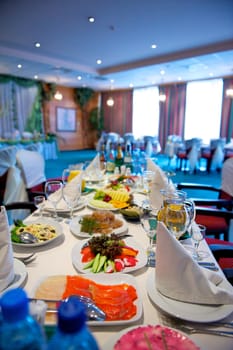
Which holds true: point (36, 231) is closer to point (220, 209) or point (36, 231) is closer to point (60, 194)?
point (60, 194)

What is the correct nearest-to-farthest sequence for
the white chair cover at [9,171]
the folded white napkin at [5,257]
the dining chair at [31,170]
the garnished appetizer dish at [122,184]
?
the folded white napkin at [5,257] < the garnished appetizer dish at [122,184] < the dining chair at [31,170] < the white chair cover at [9,171]

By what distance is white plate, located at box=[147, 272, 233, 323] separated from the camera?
63 cm

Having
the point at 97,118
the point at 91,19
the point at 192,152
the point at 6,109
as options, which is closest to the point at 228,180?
the point at 91,19

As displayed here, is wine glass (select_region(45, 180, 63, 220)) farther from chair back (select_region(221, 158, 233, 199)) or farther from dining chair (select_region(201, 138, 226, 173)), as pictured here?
dining chair (select_region(201, 138, 226, 173))

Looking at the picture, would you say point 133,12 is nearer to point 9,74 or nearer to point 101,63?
point 101,63

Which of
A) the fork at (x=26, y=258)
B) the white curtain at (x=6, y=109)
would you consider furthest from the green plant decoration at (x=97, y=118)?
the fork at (x=26, y=258)

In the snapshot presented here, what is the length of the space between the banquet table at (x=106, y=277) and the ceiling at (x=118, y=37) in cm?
370

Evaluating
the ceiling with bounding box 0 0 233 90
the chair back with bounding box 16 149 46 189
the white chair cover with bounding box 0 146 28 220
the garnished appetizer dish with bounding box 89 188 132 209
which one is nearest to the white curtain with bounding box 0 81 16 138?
the ceiling with bounding box 0 0 233 90

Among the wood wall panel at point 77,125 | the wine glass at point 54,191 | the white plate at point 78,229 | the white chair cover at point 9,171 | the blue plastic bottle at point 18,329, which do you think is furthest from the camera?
the wood wall panel at point 77,125

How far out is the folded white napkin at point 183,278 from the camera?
671 mm

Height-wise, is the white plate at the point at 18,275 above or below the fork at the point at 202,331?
above

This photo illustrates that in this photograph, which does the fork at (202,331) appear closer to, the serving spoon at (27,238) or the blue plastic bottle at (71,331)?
the blue plastic bottle at (71,331)

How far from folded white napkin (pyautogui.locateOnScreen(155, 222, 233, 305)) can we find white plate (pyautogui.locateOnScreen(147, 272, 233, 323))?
0.05 feet

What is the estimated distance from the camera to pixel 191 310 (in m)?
0.66
